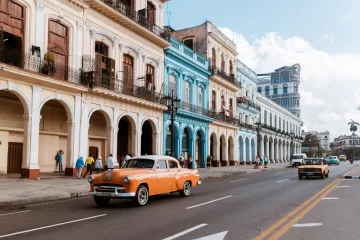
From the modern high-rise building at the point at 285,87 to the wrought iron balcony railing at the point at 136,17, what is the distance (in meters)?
67.9

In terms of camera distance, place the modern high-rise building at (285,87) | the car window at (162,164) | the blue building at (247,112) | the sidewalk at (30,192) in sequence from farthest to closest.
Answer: the modern high-rise building at (285,87) → the blue building at (247,112) → the car window at (162,164) → the sidewalk at (30,192)

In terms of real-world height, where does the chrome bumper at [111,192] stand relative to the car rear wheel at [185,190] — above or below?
above

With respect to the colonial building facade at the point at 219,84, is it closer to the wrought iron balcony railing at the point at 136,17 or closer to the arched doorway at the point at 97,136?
the wrought iron balcony railing at the point at 136,17

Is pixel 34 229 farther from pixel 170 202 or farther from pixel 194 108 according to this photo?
pixel 194 108

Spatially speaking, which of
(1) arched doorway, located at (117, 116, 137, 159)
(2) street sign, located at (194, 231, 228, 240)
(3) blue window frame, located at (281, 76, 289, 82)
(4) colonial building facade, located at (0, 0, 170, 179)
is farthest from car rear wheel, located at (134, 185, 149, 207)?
(3) blue window frame, located at (281, 76, 289, 82)

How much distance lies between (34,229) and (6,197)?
5270 mm

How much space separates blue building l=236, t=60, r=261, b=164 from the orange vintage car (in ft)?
112

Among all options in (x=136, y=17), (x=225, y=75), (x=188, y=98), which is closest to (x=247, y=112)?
(x=225, y=75)

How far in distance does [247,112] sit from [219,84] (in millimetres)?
11095

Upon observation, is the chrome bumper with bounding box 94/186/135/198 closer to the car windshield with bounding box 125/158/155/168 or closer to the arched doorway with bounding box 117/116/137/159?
the car windshield with bounding box 125/158/155/168

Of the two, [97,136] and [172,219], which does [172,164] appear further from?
[97,136]

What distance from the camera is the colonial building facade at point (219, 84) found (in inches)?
1500

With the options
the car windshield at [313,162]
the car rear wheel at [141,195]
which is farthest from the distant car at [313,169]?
the car rear wheel at [141,195]

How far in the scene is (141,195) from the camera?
10.9 meters
